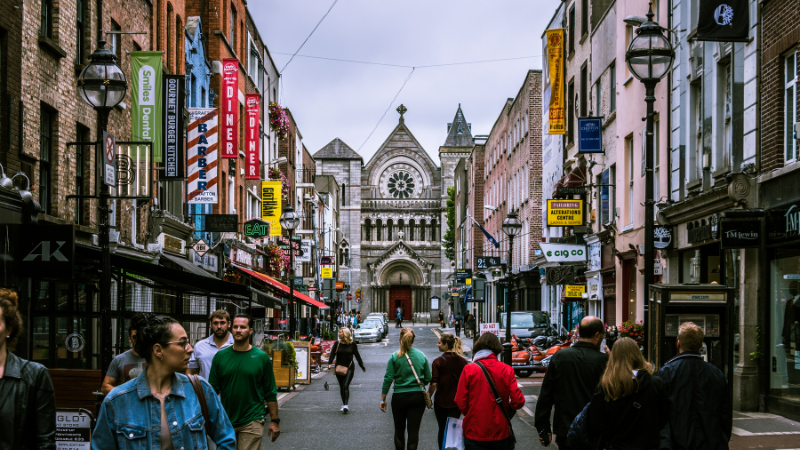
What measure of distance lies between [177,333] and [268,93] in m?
41.1

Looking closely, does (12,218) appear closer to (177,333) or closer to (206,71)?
(177,333)

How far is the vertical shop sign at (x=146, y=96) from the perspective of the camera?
19844mm

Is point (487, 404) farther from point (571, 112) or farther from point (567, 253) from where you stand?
point (571, 112)

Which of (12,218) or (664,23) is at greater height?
(664,23)

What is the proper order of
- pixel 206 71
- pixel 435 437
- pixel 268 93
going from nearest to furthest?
pixel 435 437, pixel 206 71, pixel 268 93

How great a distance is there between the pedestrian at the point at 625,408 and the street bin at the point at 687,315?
5450 millimetres

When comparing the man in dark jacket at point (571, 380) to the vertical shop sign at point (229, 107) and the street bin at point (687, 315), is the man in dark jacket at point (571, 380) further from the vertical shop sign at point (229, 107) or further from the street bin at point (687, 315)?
the vertical shop sign at point (229, 107)

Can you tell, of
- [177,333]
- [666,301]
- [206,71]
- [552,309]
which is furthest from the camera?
[552,309]

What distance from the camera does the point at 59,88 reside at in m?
16.6

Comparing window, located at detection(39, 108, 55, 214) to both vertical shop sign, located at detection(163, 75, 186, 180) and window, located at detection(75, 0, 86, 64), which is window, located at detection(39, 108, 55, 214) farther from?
vertical shop sign, located at detection(163, 75, 186, 180)

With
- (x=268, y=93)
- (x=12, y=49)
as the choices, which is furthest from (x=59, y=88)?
(x=268, y=93)

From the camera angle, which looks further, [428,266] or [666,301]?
[428,266]

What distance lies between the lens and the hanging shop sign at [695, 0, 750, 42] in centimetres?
1523

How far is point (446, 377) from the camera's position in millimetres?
10250
